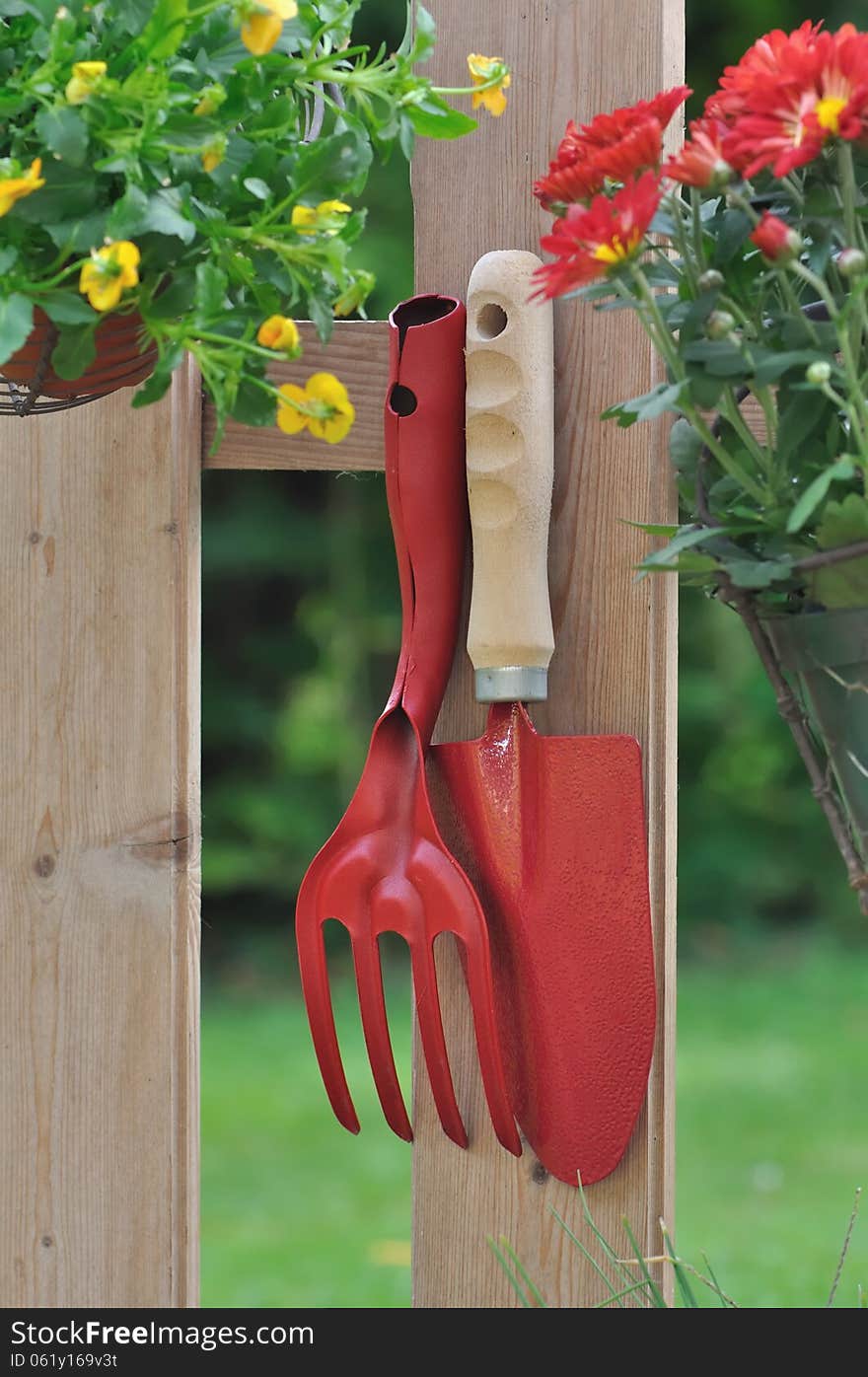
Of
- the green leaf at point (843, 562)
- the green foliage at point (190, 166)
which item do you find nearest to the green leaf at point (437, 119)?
the green foliage at point (190, 166)

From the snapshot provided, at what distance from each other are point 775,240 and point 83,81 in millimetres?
317

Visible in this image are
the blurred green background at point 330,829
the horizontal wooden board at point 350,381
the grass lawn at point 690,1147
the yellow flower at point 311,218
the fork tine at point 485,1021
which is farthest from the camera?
the blurred green background at point 330,829

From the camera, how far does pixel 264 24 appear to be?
0.69 metres

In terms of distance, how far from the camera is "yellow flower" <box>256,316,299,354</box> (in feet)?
2.33

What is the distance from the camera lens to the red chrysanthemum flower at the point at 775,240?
0.65 meters

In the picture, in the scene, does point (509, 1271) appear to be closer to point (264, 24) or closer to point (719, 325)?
point (719, 325)

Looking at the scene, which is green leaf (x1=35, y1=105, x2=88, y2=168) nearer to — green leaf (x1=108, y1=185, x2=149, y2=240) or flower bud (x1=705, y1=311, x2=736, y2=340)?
green leaf (x1=108, y1=185, x2=149, y2=240)

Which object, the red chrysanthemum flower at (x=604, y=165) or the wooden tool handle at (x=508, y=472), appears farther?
the wooden tool handle at (x=508, y=472)

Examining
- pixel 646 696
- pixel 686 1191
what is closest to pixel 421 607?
pixel 646 696

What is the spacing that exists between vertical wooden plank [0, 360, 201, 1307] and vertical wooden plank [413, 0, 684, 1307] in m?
0.18

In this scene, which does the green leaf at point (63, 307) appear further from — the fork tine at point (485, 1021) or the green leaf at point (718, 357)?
the fork tine at point (485, 1021)

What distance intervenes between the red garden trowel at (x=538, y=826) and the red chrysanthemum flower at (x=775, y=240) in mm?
251

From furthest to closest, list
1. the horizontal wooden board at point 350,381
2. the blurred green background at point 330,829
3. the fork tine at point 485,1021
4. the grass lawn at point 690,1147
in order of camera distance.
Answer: the blurred green background at point 330,829, the grass lawn at point 690,1147, the horizontal wooden board at point 350,381, the fork tine at point 485,1021

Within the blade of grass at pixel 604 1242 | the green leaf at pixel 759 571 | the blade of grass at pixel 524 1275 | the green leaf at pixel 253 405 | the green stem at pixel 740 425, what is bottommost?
the blade of grass at pixel 524 1275
